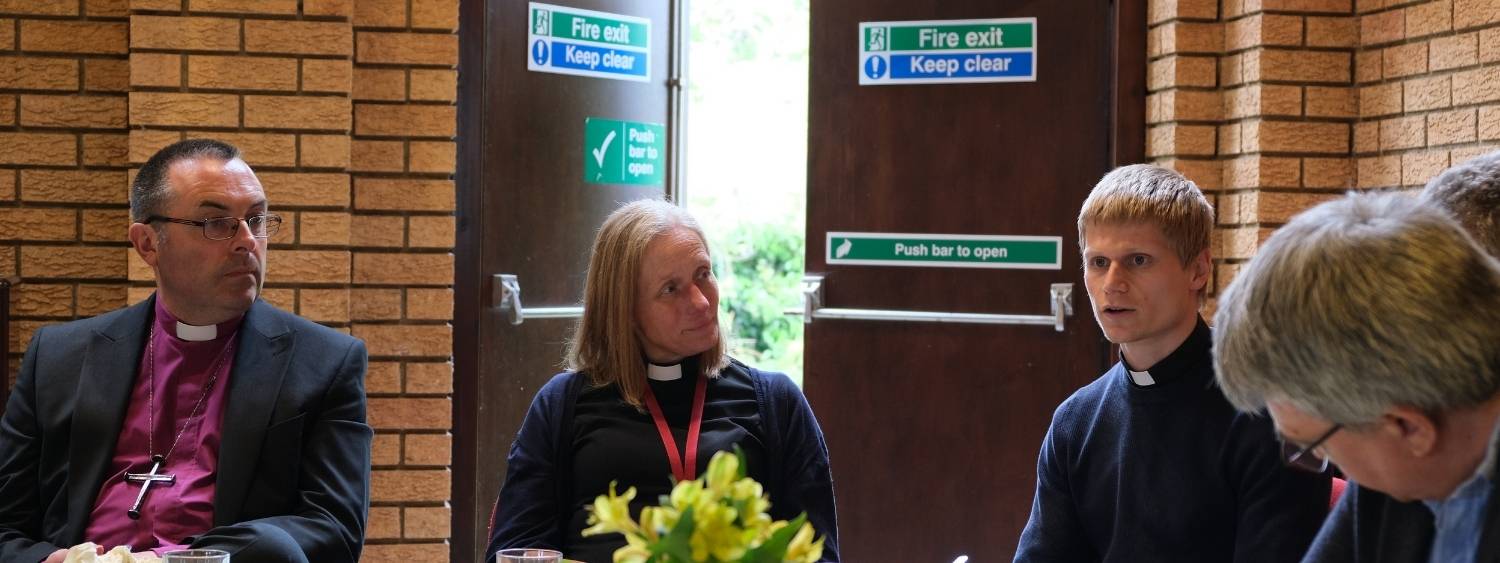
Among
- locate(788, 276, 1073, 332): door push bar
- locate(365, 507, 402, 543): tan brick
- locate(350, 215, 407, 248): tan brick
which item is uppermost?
locate(350, 215, 407, 248): tan brick

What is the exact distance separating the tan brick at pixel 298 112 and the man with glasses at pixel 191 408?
881mm

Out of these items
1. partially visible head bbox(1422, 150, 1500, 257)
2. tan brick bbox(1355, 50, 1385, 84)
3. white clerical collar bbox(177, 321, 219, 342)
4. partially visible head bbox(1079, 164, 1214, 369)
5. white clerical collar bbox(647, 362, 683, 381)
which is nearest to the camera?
partially visible head bbox(1422, 150, 1500, 257)

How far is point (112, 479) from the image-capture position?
269cm

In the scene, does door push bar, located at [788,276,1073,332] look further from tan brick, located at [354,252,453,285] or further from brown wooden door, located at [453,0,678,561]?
tan brick, located at [354,252,453,285]

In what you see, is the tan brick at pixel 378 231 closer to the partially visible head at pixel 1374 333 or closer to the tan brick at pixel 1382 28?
the tan brick at pixel 1382 28

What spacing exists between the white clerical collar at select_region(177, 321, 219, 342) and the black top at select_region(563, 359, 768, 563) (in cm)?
79

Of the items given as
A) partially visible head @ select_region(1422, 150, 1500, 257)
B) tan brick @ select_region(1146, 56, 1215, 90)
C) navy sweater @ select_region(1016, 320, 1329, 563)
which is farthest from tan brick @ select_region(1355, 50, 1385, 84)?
partially visible head @ select_region(1422, 150, 1500, 257)

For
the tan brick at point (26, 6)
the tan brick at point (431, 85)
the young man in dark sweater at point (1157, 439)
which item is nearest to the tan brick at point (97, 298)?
the tan brick at point (26, 6)

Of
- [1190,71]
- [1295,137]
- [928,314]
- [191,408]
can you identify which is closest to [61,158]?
[191,408]

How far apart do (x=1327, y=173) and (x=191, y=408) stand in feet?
10.1

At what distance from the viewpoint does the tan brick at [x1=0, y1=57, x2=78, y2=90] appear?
12.4ft

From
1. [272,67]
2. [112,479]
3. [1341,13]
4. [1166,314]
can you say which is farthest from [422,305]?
[1341,13]

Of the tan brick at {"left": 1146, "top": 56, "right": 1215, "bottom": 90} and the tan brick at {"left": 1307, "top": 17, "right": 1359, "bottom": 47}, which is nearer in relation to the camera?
the tan brick at {"left": 1307, "top": 17, "right": 1359, "bottom": 47}

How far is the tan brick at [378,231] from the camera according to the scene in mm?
3990
